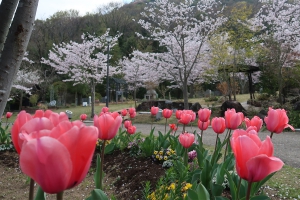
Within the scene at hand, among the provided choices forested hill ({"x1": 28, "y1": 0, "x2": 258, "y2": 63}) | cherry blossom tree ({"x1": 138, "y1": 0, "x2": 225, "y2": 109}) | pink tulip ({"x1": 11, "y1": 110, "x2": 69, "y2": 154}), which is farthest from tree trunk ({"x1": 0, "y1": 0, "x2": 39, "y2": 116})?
forested hill ({"x1": 28, "y1": 0, "x2": 258, "y2": 63})

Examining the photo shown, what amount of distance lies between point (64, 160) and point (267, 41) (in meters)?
17.3

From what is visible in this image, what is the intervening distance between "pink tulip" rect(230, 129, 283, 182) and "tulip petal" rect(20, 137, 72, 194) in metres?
0.53

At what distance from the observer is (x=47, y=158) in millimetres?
558

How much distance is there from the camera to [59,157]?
56cm

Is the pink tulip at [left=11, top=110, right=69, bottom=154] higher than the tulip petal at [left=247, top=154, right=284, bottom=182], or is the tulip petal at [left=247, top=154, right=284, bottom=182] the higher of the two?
the pink tulip at [left=11, top=110, right=69, bottom=154]

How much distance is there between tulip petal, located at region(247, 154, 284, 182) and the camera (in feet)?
2.70

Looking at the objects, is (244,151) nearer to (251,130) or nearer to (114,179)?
(251,130)

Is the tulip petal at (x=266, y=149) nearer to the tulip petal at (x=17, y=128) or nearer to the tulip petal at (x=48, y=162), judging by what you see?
the tulip petal at (x=48, y=162)

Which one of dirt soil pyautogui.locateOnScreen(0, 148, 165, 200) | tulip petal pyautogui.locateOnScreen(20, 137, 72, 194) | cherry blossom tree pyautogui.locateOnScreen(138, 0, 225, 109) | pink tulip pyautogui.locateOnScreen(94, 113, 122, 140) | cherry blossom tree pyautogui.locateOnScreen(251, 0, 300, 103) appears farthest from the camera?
cherry blossom tree pyautogui.locateOnScreen(138, 0, 225, 109)

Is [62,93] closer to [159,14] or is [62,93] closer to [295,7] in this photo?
[159,14]

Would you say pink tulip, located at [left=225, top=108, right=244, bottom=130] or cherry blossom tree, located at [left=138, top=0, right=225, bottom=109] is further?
cherry blossom tree, located at [left=138, top=0, right=225, bottom=109]

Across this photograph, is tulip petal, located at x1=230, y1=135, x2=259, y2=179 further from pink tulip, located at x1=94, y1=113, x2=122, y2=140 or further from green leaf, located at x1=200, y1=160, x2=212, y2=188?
green leaf, located at x1=200, y1=160, x2=212, y2=188

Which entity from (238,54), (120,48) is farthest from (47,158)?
(120,48)

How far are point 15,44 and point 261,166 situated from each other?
1.39 meters
